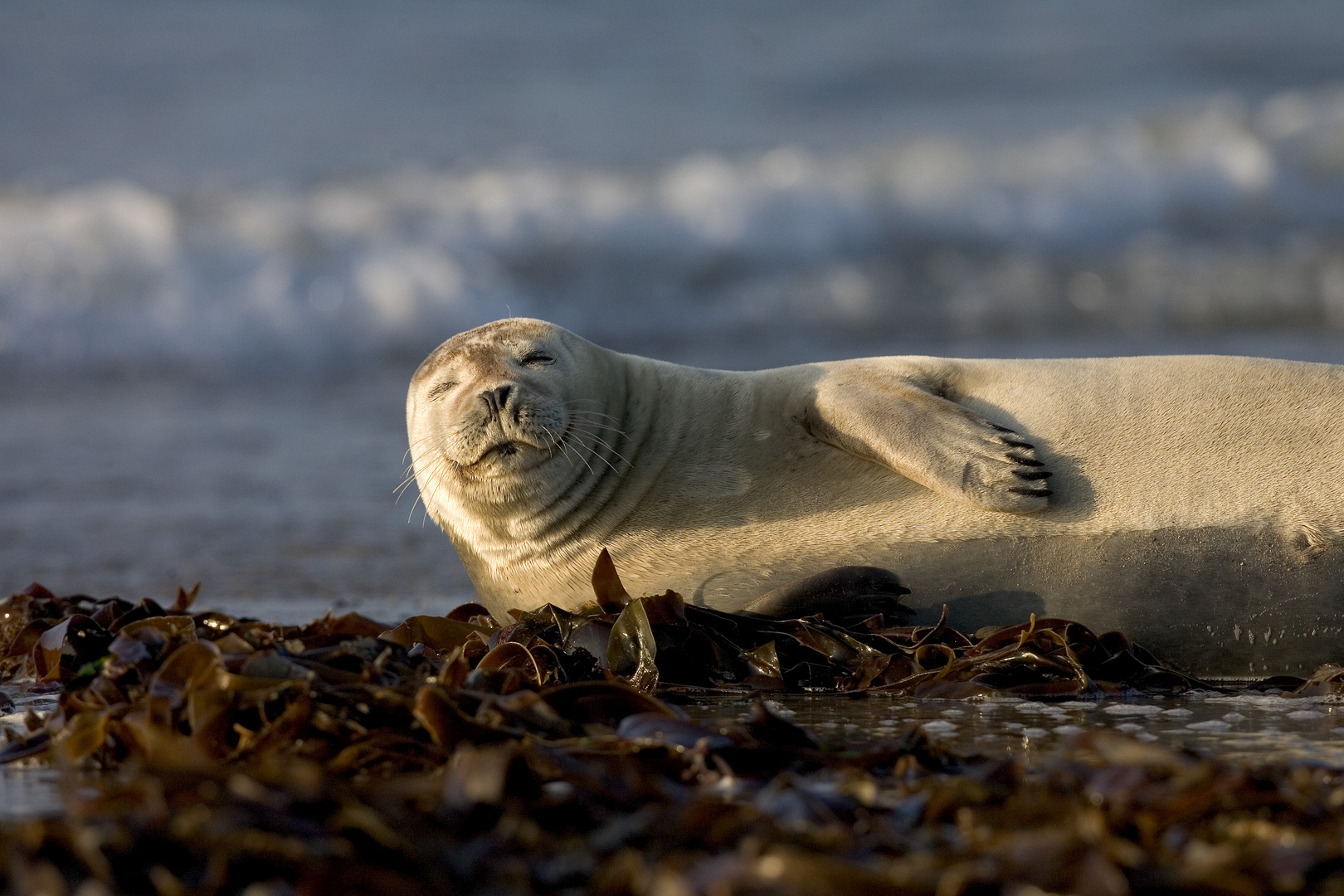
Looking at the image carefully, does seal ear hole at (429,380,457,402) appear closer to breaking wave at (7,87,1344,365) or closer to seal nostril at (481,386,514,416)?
seal nostril at (481,386,514,416)

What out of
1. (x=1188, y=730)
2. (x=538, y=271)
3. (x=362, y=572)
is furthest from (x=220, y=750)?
(x=538, y=271)

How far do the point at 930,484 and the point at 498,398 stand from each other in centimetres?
132

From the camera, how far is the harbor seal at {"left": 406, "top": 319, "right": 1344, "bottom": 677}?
4402 millimetres

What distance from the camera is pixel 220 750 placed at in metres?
3.17

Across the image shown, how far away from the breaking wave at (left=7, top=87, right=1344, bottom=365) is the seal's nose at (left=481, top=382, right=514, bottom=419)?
10.8 meters

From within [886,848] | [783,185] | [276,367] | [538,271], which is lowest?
[886,848]

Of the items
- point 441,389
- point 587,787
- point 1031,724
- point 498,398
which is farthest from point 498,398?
point 587,787

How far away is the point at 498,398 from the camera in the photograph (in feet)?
15.2

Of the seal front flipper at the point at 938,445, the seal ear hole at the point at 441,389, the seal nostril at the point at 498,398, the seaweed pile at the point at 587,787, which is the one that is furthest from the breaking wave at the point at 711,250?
the seaweed pile at the point at 587,787

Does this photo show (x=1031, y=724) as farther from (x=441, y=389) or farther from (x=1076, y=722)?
(x=441, y=389)

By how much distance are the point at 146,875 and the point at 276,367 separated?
1297 centimetres

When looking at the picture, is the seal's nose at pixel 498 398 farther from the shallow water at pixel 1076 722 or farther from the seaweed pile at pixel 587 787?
the shallow water at pixel 1076 722

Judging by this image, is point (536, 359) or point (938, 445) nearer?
point (938, 445)

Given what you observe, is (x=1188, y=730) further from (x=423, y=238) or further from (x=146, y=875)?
(x=423, y=238)
